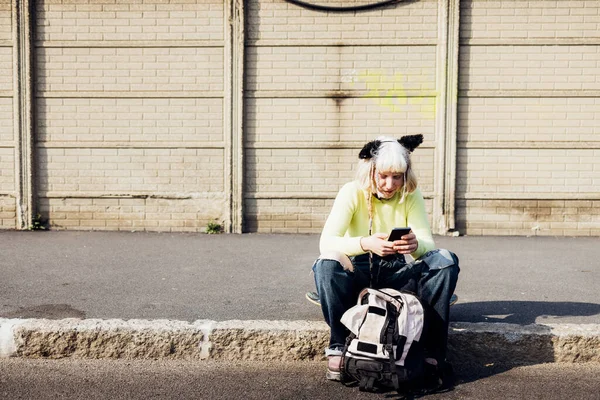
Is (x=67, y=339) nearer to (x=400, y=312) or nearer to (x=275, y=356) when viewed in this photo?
(x=275, y=356)

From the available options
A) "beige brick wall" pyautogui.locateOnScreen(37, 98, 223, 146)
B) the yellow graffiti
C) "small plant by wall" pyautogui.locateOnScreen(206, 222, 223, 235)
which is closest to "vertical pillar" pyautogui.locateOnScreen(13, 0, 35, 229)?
"beige brick wall" pyautogui.locateOnScreen(37, 98, 223, 146)

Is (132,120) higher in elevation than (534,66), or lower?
lower

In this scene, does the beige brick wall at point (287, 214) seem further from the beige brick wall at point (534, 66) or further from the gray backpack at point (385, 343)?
the gray backpack at point (385, 343)

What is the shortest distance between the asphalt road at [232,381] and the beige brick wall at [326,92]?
4.60 m

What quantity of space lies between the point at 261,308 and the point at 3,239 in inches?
178

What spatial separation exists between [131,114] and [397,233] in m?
5.61

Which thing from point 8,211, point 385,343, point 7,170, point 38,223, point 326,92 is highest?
point 326,92

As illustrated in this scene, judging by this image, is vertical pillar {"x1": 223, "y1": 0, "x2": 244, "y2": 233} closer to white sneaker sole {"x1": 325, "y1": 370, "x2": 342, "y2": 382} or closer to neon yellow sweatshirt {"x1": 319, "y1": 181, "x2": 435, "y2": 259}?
neon yellow sweatshirt {"x1": 319, "y1": 181, "x2": 435, "y2": 259}

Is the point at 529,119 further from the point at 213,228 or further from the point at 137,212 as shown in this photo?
the point at 137,212

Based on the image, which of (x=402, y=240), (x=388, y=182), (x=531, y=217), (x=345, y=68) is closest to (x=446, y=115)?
(x=345, y=68)

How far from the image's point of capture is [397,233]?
11.4 feet

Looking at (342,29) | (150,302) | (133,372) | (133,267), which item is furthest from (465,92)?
(133,372)

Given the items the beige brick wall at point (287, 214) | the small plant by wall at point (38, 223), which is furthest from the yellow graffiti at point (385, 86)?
the small plant by wall at point (38, 223)

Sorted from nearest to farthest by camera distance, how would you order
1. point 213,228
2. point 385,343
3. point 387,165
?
1. point 385,343
2. point 387,165
3. point 213,228
